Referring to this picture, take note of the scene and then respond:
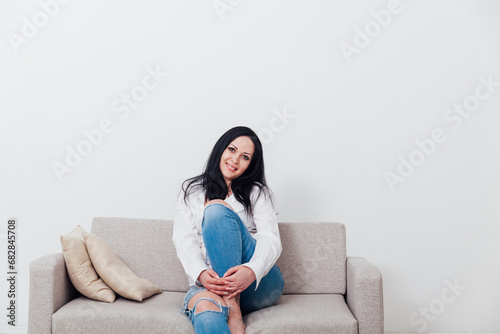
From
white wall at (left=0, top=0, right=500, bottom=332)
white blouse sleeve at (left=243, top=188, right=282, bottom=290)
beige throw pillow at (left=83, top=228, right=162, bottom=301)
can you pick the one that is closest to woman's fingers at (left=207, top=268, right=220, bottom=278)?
white blouse sleeve at (left=243, top=188, right=282, bottom=290)

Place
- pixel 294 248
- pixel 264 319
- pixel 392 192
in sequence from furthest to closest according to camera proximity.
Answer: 1. pixel 392 192
2. pixel 294 248
3. pixel 264 319

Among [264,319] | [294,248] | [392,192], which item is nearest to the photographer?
[264,319]

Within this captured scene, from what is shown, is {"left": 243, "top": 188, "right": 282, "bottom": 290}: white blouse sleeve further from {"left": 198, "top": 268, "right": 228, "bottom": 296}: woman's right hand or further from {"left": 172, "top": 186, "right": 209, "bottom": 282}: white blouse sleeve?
{"left": 172, "top": 186, "right": 209, "bottom": 282}: white blouse sleeve

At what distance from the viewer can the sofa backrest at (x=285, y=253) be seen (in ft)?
7.61

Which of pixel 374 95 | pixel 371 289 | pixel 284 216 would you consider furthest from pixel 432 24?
pixel 371 289

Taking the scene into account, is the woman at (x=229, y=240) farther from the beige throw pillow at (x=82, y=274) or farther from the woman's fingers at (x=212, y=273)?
the beige throw pillow at (x=82, y=274)

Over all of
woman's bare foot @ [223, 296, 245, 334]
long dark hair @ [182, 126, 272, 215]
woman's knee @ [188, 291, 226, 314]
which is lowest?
woman's bare foot @ [223, 296, 245, 334]

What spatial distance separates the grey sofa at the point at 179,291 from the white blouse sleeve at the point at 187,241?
0.18 metres

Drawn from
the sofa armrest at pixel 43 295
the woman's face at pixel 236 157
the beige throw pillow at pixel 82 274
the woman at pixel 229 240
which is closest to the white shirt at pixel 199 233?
the woman at pixel 229 240

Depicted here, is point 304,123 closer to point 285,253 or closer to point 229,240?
point 285,253

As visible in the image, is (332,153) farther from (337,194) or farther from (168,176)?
(168,176)

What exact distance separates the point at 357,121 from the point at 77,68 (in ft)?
5.34

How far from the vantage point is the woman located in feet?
6.07

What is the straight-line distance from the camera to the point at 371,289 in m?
1.95
